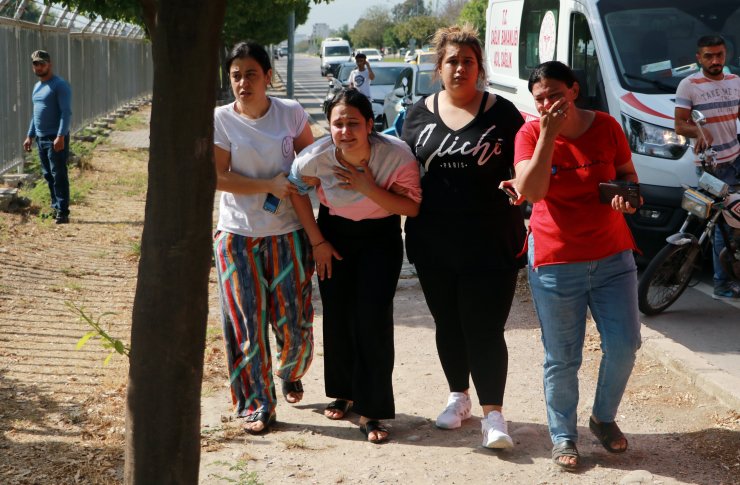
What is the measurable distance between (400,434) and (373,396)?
0.28m

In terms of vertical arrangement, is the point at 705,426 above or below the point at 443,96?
below

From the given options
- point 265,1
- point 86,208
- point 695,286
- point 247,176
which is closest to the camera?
point 247,176

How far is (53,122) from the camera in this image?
11.3 meters

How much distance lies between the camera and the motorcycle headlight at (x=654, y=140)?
8023mm

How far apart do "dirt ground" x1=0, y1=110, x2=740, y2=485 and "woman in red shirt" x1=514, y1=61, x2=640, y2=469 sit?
0.43 metres

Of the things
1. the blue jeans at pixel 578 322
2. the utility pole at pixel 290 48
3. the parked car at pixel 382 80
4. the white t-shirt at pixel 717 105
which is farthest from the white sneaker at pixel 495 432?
the utility pole at pixel 290 48

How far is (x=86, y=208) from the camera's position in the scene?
499 inches

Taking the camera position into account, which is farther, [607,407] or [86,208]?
[86,208]

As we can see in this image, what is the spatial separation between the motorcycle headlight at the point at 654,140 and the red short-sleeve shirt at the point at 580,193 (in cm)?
386

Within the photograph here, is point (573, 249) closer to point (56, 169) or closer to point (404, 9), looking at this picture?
point (56, 169)

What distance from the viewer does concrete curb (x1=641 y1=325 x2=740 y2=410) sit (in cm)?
538

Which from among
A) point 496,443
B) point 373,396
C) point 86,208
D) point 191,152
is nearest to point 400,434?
point 373,396

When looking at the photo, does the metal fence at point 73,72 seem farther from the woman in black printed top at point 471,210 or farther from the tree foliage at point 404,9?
the tree foliage at point 404,9

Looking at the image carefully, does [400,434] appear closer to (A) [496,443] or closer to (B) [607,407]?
(A) [496,443]
